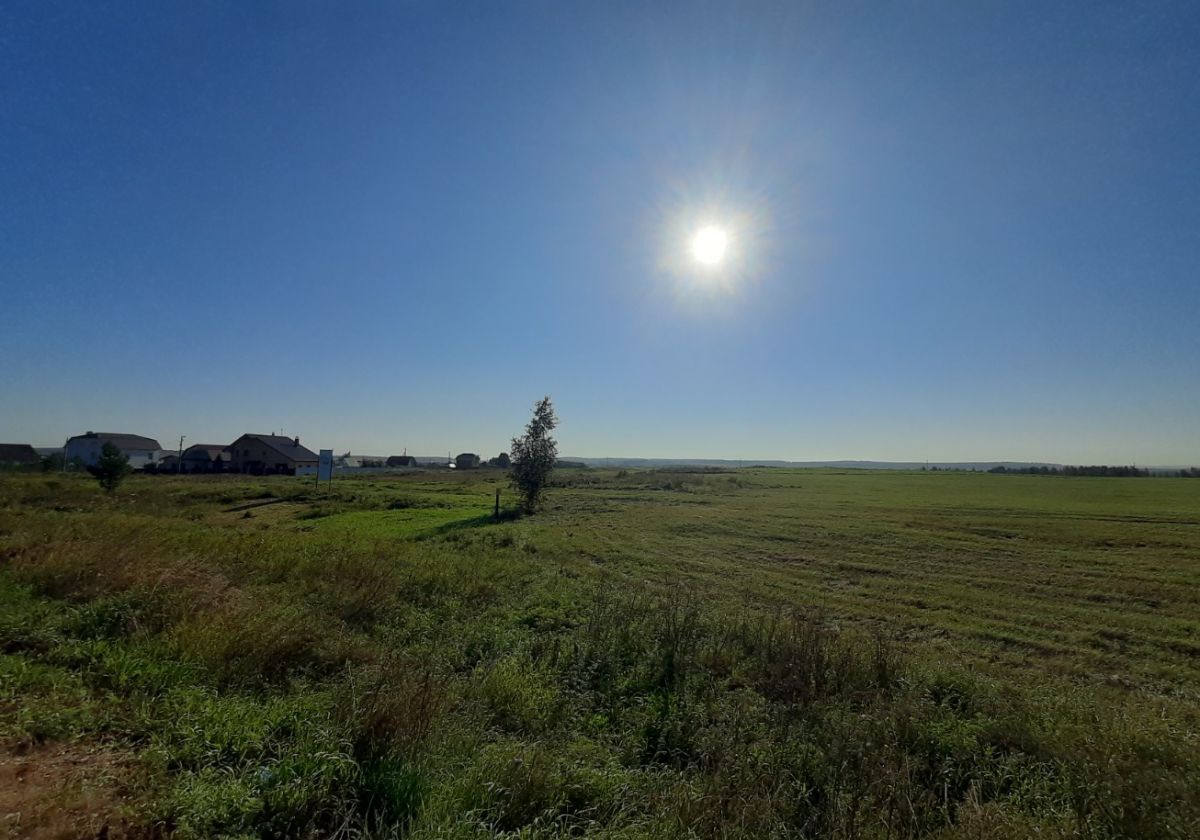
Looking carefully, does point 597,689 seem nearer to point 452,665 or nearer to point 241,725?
point 452,665

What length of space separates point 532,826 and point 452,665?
12.1ft

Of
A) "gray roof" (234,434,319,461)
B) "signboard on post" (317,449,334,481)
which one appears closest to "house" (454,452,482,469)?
"gray roof" (234,434,319,461)

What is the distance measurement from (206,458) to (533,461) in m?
71.7

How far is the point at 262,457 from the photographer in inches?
2948

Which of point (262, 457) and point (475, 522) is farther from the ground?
point (262, 457)

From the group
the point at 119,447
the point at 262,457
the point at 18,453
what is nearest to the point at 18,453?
the point at 18,453

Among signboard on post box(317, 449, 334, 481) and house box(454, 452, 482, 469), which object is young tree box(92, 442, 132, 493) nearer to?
signboard on post box(317, 449, 334, 481)

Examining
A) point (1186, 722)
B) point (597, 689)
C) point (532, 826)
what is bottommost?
point (1186, 722)

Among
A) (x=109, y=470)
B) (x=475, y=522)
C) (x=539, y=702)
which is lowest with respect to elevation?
(x=475, y=522)

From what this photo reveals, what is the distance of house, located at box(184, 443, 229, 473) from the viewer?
7438 centimetres

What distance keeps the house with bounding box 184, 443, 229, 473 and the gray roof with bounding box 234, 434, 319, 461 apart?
4.45 metres

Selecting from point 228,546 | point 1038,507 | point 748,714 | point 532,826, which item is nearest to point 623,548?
point 228,546

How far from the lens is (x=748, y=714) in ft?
19.6

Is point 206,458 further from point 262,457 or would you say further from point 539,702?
point 539,702
